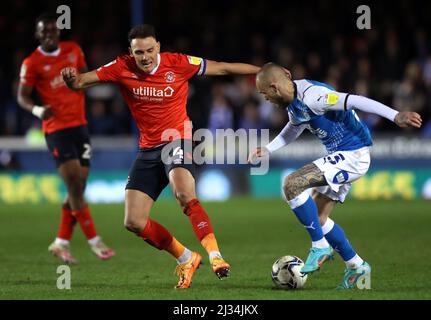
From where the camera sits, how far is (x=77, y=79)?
7871 millimetres

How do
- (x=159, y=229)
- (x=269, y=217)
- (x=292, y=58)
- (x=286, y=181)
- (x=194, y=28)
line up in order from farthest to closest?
1. (x=194, y=28)
2. (x=292, y=58)
3. (x=269, y=217)
4. (x=159, y=229)
5. (x=286, y=181)

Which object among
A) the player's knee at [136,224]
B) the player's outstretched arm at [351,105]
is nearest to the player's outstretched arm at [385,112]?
the player's outstretched arm at [351,105]

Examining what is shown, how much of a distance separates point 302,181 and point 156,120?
1.49m

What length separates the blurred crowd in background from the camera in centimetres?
1828

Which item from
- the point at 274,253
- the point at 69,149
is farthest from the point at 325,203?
the point at 69,149

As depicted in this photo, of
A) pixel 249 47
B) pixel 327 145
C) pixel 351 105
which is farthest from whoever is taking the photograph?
pixel 249 47

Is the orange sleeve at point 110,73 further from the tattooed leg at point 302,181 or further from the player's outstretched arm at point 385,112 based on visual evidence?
the player's outstretched arm at point 385,112

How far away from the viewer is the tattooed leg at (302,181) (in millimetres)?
7363

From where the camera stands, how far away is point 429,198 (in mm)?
17359

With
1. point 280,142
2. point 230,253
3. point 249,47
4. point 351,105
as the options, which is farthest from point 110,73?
point 249,47

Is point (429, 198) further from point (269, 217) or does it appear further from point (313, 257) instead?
point (313, 257)

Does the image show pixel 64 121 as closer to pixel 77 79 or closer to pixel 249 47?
pixel 77 79

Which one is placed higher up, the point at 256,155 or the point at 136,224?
the point at 256,155
